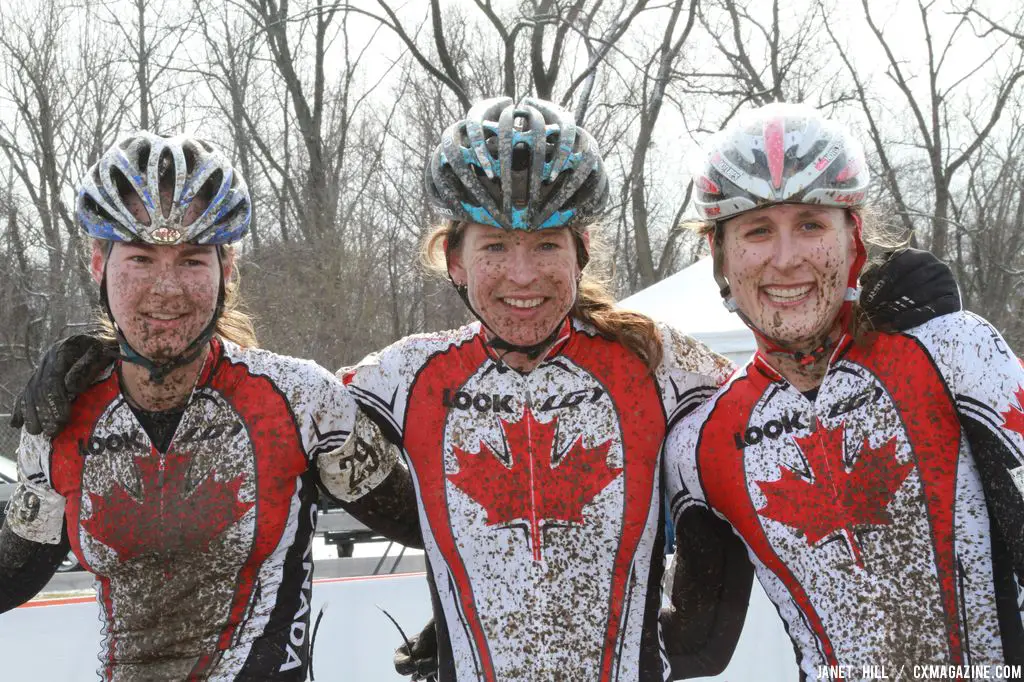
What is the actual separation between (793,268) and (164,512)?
1.87 metres

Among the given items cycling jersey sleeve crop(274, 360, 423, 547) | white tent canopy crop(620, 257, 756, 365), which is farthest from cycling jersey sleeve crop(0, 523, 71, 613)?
white tent canopy crop(620, 257, 756, 365)

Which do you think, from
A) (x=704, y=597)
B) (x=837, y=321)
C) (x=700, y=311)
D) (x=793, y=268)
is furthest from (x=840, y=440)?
(x=700, y=311)

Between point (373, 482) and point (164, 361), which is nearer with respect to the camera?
point (164, 361)

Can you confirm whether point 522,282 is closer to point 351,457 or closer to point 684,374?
point 684,374

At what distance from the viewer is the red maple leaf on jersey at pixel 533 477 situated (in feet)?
8.67

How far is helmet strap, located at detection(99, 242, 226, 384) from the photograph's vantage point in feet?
8.71

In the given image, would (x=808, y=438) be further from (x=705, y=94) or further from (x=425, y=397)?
(x=705, y=94)

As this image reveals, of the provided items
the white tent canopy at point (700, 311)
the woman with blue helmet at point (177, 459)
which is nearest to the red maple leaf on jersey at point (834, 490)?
the woman with blue helmet at point (177, 459)

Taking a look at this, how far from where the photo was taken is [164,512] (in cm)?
260

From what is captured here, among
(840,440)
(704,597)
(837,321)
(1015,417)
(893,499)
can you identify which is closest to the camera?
(1015,417)

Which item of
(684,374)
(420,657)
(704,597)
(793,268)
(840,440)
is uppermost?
(793,268)

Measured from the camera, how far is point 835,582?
2400 millimetres

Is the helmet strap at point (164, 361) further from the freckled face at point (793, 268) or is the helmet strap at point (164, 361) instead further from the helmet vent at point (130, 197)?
the freckled face at point (793, 268)

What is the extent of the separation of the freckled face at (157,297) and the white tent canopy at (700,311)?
5393 millimetres
